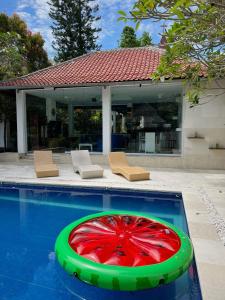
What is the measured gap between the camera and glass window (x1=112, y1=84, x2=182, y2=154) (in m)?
13.0

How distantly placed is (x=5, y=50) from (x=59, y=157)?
773 centimetres

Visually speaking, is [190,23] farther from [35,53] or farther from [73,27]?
[73,27]

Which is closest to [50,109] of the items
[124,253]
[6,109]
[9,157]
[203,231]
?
[6,109]

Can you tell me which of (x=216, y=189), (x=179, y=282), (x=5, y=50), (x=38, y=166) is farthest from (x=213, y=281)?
(x=5, y=50)

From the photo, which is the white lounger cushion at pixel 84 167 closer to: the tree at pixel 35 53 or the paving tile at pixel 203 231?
the paving tile at pixel 203 231

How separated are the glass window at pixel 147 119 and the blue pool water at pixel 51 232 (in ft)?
17.0

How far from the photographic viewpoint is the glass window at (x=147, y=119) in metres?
13.0

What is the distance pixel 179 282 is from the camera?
408 cm

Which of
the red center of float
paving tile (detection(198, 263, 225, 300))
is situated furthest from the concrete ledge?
paving tile (detection(198, 263, 225, 300))

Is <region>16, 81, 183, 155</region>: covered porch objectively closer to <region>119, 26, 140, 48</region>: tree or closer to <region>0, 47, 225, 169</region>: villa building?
<region>0, 47, 225, 169</region>: villa building

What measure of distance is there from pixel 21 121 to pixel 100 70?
5352 mm

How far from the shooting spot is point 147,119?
1438 centimetres

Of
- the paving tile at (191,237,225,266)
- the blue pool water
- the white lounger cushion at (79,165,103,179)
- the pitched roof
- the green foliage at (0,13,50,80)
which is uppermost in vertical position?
the green foliage at (0,13,50,80)

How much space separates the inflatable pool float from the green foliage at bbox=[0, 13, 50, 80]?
14868 millimetres
